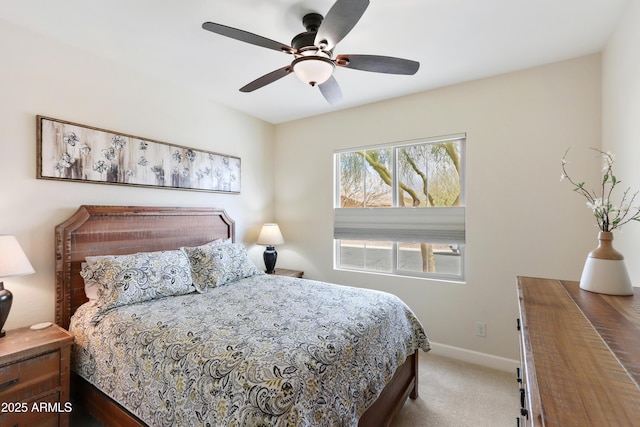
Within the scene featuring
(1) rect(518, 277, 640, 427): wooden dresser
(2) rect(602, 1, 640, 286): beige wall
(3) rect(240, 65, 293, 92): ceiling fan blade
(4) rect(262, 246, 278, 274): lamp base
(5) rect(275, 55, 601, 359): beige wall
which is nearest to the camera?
(1) rect(518, 277, 640, 427): wooden dresser

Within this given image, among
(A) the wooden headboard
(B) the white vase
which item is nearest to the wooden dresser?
(B) the white vase

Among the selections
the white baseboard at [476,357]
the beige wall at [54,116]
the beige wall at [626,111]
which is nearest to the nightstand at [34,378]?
the beige wall at [54,116]

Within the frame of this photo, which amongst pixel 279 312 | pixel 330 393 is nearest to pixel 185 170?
pixel 279 312

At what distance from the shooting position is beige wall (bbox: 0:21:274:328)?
197 centimetres

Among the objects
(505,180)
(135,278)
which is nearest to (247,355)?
(135,278)

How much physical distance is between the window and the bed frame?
1.15 m

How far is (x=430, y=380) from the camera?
8.18ft

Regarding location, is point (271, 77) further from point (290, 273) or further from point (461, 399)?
point (461, 399)

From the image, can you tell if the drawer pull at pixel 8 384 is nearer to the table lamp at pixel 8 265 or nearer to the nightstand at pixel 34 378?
the nightstand at pixel 34 378

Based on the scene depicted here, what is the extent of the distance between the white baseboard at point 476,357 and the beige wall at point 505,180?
0.14 ft

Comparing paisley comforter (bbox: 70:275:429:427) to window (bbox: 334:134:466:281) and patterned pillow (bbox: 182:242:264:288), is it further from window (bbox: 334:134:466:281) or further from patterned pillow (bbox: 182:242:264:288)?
window (bbox: 334:134:466:281)

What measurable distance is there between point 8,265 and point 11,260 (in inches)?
1.3

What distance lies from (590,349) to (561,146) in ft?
7.35

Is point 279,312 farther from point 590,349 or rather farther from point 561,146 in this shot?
point 561,146
